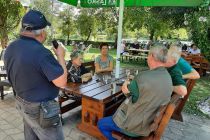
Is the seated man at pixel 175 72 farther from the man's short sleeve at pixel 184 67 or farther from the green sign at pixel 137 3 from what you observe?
the green sign at pixel 137 3

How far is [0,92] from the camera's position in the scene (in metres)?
5.07

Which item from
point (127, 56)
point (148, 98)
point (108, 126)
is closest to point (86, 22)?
point (127, 56)

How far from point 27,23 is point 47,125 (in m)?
0.90

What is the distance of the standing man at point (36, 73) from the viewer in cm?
182

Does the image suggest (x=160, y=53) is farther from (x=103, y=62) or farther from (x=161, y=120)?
(x=103, y=62)

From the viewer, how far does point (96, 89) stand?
3.50 m

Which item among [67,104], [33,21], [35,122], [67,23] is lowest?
[67,104]

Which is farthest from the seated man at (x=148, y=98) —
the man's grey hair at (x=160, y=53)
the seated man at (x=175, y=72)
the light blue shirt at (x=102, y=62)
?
the light blue shirt at (x=102, y=62)

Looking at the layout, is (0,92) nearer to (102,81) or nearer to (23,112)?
(102,81)

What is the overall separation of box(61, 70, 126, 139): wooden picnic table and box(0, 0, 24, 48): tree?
4.28 metres

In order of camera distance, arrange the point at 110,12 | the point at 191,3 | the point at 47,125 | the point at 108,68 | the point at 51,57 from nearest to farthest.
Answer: the point at 51,57 → the point at 47,125 → the point at 191,3 → the point at 108,68 → the point at 110,12

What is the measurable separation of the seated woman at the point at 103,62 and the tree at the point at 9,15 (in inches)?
138

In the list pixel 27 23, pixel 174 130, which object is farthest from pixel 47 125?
pixel 174 130

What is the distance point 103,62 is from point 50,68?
306 cm
